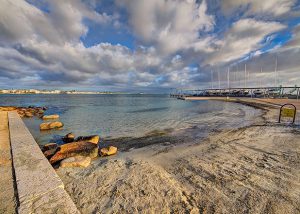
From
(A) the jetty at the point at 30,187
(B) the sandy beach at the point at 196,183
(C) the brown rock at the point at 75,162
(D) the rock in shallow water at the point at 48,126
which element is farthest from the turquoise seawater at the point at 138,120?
(A) the jetty at the point at 30,187

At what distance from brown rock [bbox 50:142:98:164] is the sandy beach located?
970 mm

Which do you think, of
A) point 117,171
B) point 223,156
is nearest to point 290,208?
point 223,156

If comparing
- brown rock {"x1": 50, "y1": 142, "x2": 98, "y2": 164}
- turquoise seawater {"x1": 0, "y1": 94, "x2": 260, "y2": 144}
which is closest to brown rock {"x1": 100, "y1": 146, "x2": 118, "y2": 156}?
brown rock {"x1": 50, "y1": 142, "x2": 98, "y2": 164}

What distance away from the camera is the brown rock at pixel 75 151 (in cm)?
530

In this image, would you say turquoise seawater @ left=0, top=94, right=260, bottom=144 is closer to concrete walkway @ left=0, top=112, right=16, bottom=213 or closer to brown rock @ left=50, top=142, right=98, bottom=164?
brown rock @ left=50, top=142, right=98, bottom=164

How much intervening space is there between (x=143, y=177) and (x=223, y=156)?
326 centimetres

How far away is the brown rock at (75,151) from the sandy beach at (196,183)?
970 millimetres

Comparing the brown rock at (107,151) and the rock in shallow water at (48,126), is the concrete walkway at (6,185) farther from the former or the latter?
the rock in shallow water at (48,126)

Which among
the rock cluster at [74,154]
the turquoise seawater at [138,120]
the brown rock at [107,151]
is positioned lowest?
the turquoise seawater at [138,120]

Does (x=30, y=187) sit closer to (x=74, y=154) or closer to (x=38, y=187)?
(x=38, y=187)

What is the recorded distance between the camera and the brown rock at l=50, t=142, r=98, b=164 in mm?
5297

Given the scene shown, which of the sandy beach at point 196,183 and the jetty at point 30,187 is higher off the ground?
the jetty at point 30,187

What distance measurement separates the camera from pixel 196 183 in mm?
3785

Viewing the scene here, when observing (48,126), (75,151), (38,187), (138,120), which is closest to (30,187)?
(38,187)
